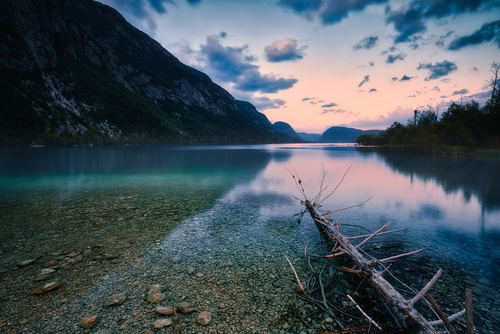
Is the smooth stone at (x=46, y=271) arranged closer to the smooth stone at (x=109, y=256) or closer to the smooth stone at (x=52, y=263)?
the smooth stone at (x=52, y=263)

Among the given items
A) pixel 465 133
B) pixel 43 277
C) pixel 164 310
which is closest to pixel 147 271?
pixel 164 310

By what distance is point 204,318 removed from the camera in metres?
4.65

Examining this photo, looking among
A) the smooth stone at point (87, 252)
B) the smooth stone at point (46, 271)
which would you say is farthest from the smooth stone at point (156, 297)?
the smooth stone at point (87, 252)

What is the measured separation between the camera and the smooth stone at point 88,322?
14.4 ft

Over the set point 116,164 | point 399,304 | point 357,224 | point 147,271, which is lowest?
point 357,224

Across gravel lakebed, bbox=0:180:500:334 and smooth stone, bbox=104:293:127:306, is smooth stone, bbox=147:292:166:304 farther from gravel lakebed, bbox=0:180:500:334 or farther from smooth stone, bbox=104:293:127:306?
smooth stone, bbox=104:293:127:306

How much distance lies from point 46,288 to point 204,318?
4249 mm

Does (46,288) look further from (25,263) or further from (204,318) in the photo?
(204,318)

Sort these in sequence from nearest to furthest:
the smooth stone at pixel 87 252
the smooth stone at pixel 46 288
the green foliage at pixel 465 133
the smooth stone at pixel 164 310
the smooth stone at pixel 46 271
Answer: the smooth stone at pixel 164 310
the smooth stone at pixel 46 288
the smooth stone at pixel 46 271
the smooth stone at pixel 87 252
the green foliage at pixel 465 133

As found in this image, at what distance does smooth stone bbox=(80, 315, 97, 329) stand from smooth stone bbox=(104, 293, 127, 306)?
453 mm

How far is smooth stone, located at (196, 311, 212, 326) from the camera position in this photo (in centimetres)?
454

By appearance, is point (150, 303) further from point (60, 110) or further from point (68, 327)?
point (60, 110)

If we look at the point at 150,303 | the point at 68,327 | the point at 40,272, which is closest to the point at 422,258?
the point at 150,303

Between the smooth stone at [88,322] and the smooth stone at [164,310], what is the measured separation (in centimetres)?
120
